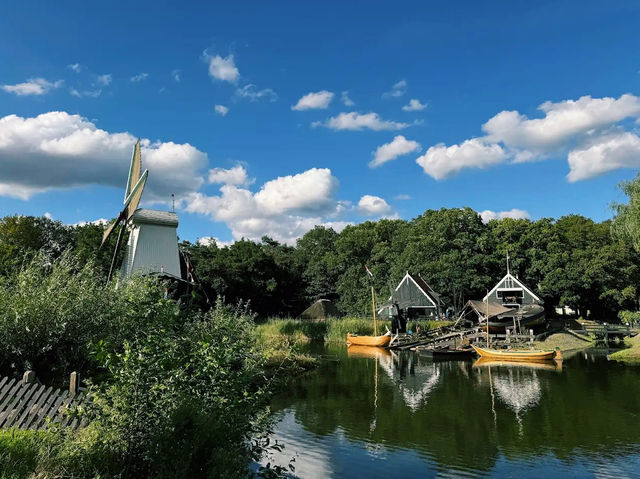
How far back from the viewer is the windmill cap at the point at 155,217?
29.8 meters

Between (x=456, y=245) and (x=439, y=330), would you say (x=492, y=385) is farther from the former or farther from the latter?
(x=456, y=245)

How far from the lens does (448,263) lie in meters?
47.8

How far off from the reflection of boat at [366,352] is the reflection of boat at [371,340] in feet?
0.95

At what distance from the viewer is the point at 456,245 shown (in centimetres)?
4966

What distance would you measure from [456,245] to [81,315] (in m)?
44.4

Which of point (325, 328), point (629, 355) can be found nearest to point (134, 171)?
point (325, 328)

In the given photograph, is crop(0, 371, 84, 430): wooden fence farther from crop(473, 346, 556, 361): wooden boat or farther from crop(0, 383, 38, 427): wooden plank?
crop(473, 346, 556, 361): wooden boat

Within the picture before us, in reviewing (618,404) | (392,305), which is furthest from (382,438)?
(392,305)

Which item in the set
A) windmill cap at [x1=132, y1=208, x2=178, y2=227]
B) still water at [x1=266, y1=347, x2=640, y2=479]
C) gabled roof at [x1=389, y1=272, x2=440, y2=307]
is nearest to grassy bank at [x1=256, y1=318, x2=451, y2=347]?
gabled roof at [x1=389, y1=272, x2=440, y2=307]

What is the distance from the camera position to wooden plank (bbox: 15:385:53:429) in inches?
252

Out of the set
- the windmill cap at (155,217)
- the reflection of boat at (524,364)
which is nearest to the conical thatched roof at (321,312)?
the windmill cap at (155,217)

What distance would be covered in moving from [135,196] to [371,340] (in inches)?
739

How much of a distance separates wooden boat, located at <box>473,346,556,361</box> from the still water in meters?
3.03

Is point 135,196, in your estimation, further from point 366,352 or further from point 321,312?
point 321,312
